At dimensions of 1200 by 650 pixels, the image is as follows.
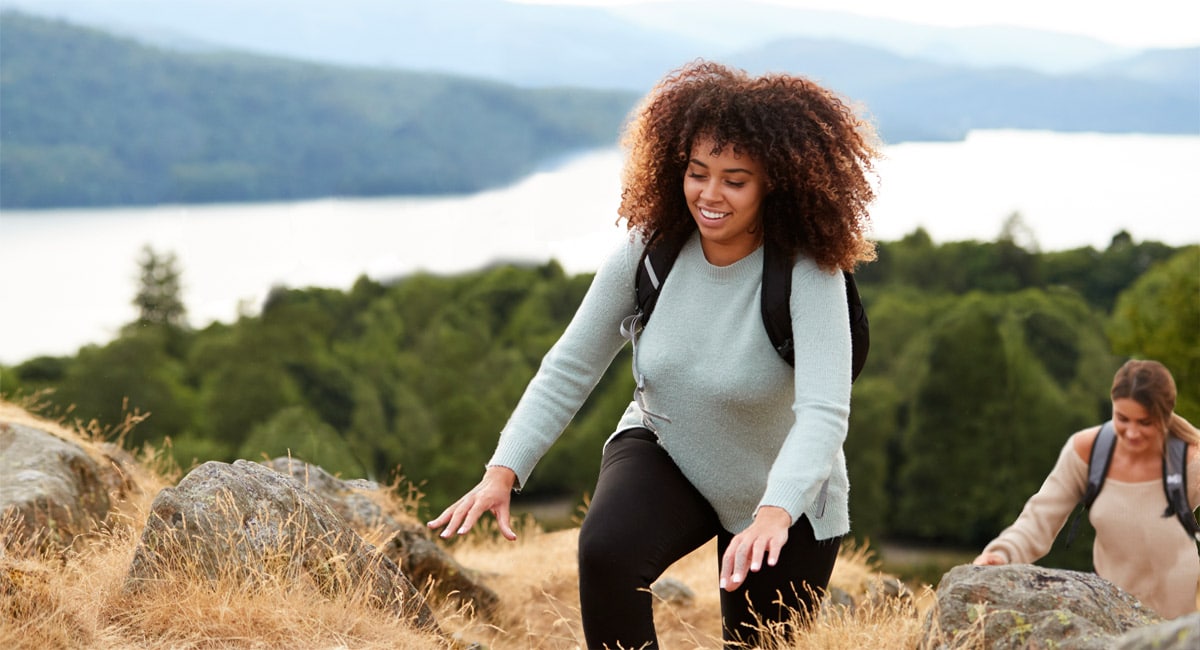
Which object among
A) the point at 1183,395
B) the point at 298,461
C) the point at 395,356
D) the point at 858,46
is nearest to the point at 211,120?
the point at 395,356

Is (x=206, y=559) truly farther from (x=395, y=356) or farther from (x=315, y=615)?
(x=395, y=356)

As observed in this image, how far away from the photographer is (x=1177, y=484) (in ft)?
14.0

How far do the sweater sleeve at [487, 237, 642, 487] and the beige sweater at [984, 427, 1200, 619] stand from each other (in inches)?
65.0

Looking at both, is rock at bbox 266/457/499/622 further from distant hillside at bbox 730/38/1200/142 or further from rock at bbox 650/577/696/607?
distant hillside at bbox 730/38/1200/142

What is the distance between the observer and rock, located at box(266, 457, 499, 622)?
19.4ft

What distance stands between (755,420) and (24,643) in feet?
7.27

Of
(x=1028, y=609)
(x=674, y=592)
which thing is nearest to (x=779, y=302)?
(x=1028, y=609)

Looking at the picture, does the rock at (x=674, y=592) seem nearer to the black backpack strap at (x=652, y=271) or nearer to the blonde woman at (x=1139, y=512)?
the blonde woman at (x=1139, y=512)

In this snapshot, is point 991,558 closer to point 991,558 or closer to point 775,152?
point 991,558

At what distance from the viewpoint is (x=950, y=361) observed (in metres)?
38.6

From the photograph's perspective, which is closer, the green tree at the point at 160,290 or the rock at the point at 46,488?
the rock at the point at 46,488

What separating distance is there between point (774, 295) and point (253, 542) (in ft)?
6.39

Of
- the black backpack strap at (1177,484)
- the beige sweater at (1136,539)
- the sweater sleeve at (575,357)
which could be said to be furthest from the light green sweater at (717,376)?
the black backpack strap at (1177,484)

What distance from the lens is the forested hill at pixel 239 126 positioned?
64.7m
